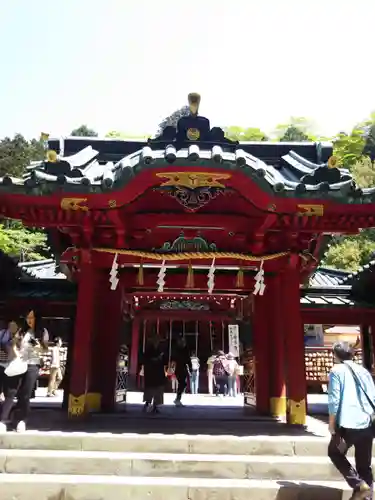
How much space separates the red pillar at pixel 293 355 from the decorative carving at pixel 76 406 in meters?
3.69

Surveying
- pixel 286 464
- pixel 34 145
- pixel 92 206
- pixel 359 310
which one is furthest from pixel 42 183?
pixel 34 145

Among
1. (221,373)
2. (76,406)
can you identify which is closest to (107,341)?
(76,406)

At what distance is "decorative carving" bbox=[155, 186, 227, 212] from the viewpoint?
791 centimetres

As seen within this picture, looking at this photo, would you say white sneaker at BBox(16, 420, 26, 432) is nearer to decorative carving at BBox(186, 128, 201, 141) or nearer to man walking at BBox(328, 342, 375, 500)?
man walking at BBox(328, 342, 375, 500)

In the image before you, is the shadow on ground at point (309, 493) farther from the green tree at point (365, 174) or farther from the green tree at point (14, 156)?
the green tree at point (365, 174)

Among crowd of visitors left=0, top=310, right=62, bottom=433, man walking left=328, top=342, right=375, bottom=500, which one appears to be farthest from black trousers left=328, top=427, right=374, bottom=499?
crowd of visitors left=0, top=310, right=62, bottom=433

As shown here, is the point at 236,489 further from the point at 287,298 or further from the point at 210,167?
the point at 210,167

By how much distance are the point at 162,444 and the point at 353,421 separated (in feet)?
9.27

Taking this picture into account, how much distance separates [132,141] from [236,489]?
24.4 feet

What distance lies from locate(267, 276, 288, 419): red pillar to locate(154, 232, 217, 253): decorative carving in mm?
1885

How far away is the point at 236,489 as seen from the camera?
5.37 meters

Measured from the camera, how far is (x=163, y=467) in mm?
5852

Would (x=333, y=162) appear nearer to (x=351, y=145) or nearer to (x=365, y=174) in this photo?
(x=365, y=174)

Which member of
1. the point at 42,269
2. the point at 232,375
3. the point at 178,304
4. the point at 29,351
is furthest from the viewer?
the point at 232,375
